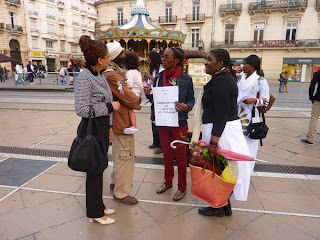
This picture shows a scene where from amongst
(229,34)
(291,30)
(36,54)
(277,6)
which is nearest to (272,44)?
Result: (291,30)

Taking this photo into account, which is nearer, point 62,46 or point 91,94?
point 91,94

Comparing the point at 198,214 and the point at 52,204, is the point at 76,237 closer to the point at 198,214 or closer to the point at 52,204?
the point at 52,204

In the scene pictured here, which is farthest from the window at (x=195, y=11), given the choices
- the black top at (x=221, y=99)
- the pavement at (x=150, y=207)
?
the black top at (x=221, y=99)

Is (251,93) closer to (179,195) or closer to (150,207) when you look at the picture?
(179,195)

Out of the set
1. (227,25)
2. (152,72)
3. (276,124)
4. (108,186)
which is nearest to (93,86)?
(108,186)

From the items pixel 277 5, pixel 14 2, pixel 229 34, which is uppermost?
pixel 14 2

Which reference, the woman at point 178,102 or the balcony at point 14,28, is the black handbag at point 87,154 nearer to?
the woman at point 178,102

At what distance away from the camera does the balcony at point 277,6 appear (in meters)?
27.4

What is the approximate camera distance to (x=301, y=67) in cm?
2902

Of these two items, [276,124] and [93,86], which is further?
[276,124]

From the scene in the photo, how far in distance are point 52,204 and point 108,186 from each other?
744 millimetres

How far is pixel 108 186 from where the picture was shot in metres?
3.35

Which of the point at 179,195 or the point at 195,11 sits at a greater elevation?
the point at 195,11

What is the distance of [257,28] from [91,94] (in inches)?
1243
